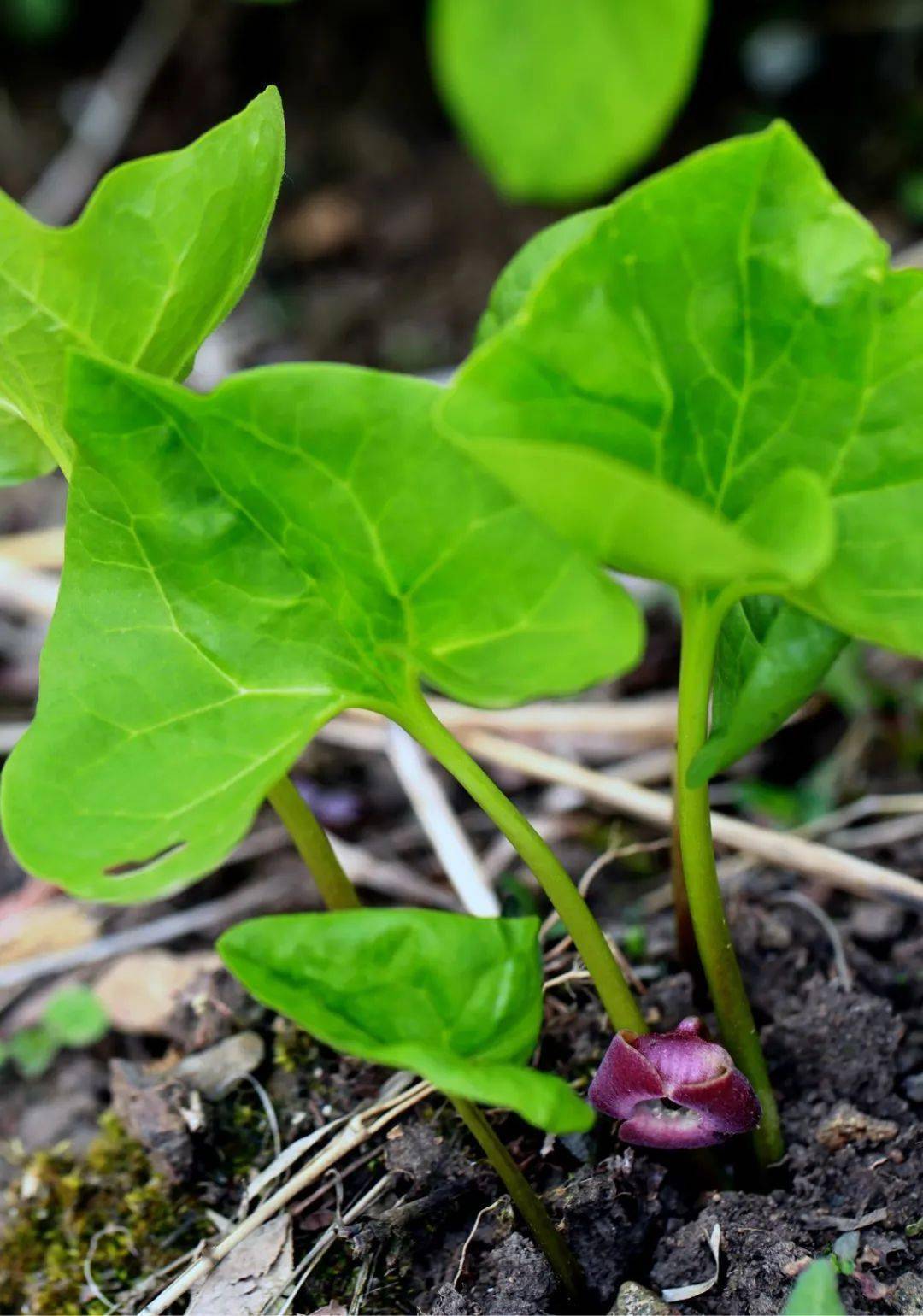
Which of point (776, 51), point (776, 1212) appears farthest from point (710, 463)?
point (776, 51)

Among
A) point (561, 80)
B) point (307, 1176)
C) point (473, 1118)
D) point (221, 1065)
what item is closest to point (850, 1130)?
point (473, 1118)

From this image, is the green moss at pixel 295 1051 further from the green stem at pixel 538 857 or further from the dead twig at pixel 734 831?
the dead twig at pixel 734 831

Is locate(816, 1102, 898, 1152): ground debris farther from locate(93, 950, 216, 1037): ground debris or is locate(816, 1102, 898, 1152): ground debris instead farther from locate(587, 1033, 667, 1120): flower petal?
locate(93, 950, 216, 1037): ground debris

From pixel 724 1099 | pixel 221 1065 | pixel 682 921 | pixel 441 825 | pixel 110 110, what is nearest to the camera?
pixel 724 1099

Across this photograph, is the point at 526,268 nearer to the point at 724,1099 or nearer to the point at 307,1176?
the point at 724,1099

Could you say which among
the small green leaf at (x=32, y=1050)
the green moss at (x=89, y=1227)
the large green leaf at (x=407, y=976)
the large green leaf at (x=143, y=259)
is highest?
the large green leaf at (x=143, y=259)

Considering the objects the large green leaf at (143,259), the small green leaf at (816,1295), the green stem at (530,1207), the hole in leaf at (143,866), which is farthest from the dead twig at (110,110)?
the small green leaf at (816,1295)

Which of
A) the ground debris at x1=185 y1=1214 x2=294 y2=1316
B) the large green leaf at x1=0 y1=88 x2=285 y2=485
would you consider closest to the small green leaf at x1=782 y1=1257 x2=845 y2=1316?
the ground debris at x1=185 y1=1214 x2=294 y2=1316
